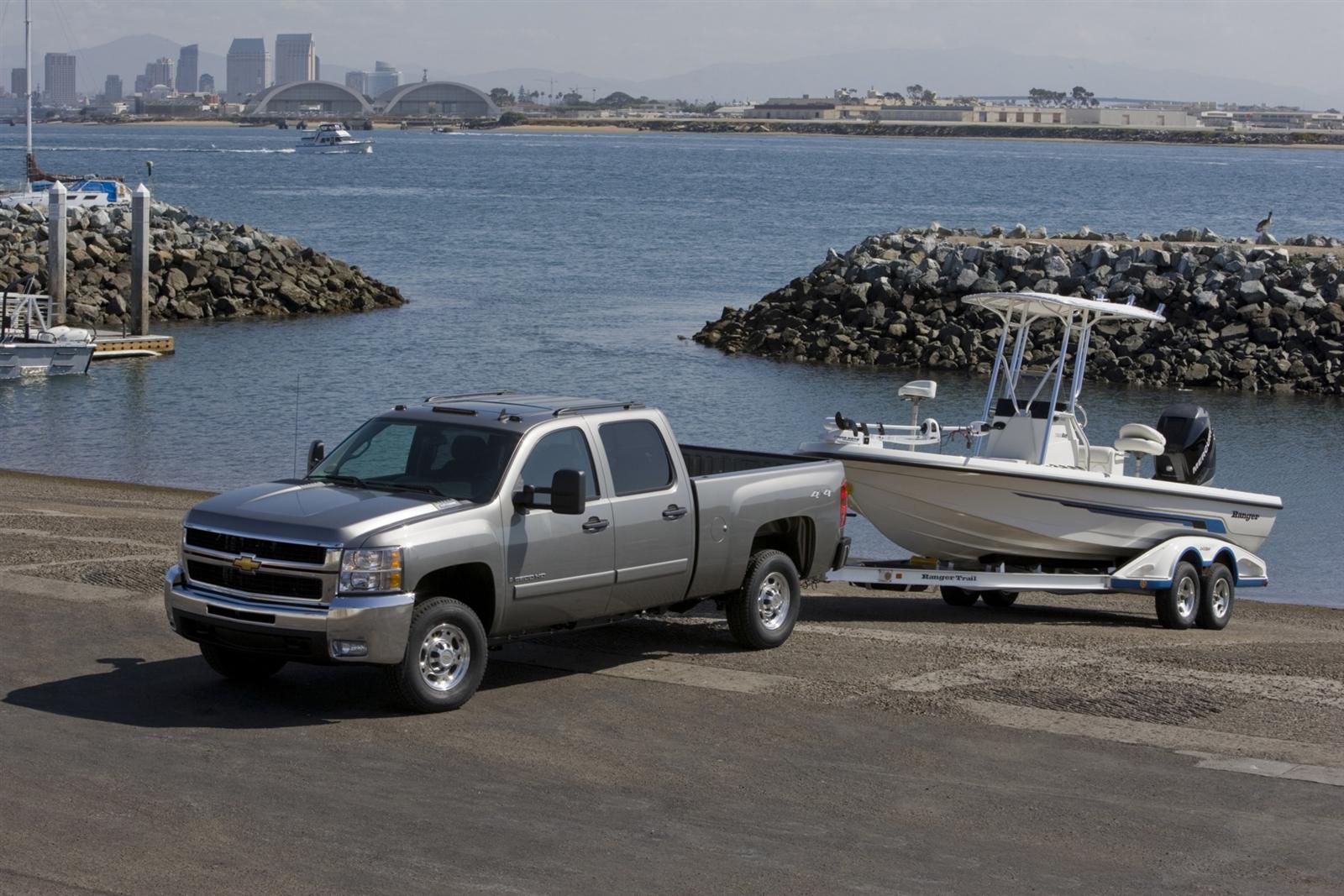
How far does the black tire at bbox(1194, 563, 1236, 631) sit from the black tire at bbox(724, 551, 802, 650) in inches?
181

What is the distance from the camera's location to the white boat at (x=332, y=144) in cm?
18988

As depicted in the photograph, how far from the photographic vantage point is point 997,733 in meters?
10.8

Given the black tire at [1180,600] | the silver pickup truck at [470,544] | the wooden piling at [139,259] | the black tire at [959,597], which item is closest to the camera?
the silver pickup truck at [470,544]

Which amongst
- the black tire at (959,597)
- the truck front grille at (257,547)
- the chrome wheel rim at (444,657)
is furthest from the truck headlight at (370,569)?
the black tire at (959,597)

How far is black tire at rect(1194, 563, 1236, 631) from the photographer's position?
1569 cm

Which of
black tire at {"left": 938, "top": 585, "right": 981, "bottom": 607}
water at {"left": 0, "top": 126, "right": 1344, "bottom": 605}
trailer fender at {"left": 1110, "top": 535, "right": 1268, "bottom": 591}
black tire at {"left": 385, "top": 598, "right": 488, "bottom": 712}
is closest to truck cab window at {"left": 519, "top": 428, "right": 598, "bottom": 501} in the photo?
black tire at {"left": 385, "top": 598, "right": 488, "bottom": 712}

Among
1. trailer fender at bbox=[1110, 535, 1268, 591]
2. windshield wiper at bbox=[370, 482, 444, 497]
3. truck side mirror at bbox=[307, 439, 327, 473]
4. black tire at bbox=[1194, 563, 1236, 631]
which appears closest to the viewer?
windshield wiper at bbox=[370, 482, 444, 497]

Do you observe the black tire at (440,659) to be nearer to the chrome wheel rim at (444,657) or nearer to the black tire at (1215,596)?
the chrome wheel rim at (444,657)

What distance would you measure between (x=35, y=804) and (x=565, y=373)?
1304 inches

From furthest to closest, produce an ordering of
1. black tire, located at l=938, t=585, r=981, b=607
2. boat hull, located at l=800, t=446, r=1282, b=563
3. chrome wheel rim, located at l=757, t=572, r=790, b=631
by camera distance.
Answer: black tire, located at l=938, t=585, r=981, b=607
boat hull, located at l=800, t=446, r=1282, b=563
chrome wheel rim, located at l=757, t=572, r=790, b=631

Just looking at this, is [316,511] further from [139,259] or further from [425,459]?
[139,259]

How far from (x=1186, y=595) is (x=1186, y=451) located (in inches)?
62.5

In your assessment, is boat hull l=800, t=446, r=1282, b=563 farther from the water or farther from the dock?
the dock

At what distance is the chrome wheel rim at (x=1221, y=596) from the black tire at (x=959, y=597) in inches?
83.1
